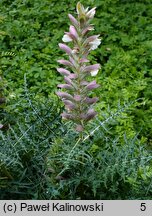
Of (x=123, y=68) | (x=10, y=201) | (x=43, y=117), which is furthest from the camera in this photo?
(x=123, y=68)

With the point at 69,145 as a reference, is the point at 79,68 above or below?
above

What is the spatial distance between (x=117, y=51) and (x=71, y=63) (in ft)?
9.62

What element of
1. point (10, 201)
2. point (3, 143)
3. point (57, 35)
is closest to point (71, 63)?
point (3, 143)

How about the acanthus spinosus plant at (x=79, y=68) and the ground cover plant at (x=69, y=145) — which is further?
the ground cover plant at (x=69, y=145)

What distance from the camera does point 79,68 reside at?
2482 mm

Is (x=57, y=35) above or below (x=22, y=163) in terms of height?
above

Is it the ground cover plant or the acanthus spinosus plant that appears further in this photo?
the ground cover plant

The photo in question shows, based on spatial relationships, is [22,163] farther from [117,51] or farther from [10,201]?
[117,51]

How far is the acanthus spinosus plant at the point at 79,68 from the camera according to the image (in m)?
2.41

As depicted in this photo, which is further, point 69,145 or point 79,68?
point 69,145

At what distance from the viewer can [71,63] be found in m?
2.50

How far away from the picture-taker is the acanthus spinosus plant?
2.41m

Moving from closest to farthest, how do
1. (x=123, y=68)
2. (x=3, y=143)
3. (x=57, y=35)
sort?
(x=3, y=143) → (x=123, y=68) → (x=57, y=35)

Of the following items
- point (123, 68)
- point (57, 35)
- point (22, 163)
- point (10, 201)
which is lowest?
point (10, 201)
